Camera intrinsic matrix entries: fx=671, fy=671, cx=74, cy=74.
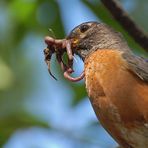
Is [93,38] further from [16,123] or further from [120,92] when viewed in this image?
[16,123]

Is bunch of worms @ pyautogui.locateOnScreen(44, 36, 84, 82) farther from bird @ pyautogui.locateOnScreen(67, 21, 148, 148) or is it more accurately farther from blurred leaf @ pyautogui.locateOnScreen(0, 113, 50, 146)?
blurred leaf @ pyautogui.locateOnScreen(0, 113, 50, 146)

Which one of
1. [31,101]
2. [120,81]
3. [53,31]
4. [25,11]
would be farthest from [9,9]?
[120,81]

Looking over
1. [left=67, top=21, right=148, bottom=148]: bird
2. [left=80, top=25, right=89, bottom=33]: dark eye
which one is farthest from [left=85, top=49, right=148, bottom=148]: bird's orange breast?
[left=80, top=25, right=89, bottom=33]: dark eye

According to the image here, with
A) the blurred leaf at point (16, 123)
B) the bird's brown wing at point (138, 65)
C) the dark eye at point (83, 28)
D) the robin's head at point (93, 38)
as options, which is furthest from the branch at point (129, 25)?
the blurred leaf at point (16, 123)

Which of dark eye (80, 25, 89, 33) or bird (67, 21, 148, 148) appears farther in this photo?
dark eye (80, 25, 89, 33)

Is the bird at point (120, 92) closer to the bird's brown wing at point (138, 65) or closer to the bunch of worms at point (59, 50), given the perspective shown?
the bird's brown wing at point (138, 65)

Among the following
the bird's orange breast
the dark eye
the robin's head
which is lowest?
the bird's orange breast

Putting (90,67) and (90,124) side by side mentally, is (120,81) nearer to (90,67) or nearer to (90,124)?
(90,67)
